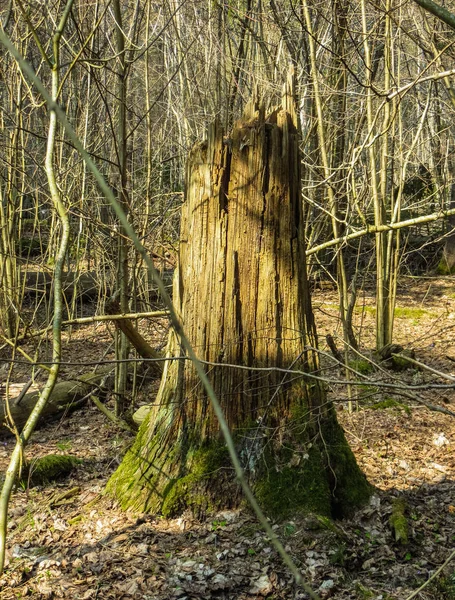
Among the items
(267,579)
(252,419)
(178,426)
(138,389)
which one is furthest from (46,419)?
(267,579)

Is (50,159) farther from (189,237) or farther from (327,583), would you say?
(327,583)

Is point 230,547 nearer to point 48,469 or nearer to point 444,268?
point 48,469

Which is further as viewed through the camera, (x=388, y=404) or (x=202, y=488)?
(x=388, y=404)

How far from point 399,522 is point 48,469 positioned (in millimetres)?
2475

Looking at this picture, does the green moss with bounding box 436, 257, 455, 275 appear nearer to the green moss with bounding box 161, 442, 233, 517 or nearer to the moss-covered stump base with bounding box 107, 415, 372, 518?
the moss-covered stump base with bounding box 107, 415, 372, 518

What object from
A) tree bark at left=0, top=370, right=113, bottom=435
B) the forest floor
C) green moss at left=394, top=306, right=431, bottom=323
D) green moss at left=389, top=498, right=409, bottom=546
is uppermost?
green moss at left=394, top=306, right=431, bottom=323

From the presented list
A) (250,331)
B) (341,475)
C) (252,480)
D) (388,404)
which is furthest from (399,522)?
(388,404)

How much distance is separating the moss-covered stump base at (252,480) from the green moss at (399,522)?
0.23 m

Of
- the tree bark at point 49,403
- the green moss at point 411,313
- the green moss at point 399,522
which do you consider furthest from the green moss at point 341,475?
the green moss at point 411,313

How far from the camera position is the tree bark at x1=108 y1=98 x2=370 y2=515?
351 cm

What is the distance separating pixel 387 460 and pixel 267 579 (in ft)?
5.91

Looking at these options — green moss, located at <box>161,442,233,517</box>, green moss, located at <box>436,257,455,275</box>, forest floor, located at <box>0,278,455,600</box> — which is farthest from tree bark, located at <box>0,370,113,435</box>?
green moss, located at <box>436,257,455,275</box>

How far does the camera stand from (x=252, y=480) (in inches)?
137

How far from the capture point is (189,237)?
368 cm
